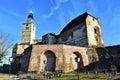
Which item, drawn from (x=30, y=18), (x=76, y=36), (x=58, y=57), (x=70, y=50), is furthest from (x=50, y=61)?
(x=30, y=18)

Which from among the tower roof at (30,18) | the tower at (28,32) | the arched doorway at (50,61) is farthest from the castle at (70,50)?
the tower roof at (30,18)

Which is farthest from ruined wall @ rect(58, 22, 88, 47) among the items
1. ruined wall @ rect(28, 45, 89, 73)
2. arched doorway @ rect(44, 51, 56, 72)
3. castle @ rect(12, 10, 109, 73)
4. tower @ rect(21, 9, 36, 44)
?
tower @ rect(21, 9, 36, 44)

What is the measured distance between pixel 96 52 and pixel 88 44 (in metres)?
3.04

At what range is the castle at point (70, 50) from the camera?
35.3m

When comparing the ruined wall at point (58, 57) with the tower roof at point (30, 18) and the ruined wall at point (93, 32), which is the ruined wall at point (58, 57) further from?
the tower roof at point (30, 18)

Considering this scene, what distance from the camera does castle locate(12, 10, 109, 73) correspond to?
35.3 metres

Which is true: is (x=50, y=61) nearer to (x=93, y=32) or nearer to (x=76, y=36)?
(x=76, y=36)

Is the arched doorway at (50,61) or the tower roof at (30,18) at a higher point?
the tower roof at (30,18)

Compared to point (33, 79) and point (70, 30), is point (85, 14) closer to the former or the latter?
point (70, 30)

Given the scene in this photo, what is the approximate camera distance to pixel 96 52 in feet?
131

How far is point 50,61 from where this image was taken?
Result: 3606cm

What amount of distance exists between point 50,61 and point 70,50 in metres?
5.30

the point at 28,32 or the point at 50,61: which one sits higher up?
the point at 28,32

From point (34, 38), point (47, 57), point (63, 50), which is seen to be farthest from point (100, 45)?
point (34, 38)
